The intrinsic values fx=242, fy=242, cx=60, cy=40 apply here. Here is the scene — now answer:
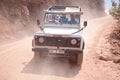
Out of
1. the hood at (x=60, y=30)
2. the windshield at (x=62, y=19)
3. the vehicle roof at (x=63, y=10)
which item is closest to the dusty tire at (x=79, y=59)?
the hood at (x=60, y=30)

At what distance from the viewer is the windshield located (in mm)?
11859

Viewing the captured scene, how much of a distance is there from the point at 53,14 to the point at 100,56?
3.25 metres

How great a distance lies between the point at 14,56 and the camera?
38.6ft

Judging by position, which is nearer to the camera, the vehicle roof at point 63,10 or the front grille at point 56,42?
the front grille at point 56,42

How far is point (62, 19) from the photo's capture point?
11938 mm

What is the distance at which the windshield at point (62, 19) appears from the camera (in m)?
11.9

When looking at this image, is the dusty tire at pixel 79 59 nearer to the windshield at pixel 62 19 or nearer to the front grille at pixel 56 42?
the front grille at pixel 56 42

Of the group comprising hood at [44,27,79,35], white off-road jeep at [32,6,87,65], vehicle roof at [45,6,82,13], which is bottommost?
white off-road jeep at [32,6,87,65]

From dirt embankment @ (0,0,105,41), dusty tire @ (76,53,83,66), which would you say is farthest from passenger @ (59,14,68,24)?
dirt embankment @ (0,0,105,41)

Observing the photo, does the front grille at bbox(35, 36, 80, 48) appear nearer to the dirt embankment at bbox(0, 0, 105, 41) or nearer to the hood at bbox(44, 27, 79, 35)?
the hood at bbox(44, 27, 79, 35)

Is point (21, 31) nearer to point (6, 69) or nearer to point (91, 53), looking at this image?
point (91, 53)

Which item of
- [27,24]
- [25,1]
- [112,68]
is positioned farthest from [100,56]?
[25,1]

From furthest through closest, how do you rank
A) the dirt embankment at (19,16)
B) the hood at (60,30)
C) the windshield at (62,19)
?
the dirt embankment at (19,16) < the windshield at (62,19) < the hood at (60,30)

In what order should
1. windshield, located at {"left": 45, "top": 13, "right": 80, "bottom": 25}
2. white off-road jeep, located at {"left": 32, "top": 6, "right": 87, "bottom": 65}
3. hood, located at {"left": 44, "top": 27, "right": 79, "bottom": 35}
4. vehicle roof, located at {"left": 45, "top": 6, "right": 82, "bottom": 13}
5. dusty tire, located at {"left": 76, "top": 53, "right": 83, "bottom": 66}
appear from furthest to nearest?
vehicle roof, located at {"left": 45, "top": 6, "right": 82, "bottom": 13} → windshield, located at {"left": 45, "top": 13, "right": 80, "bottom": 25} → hood, located at {"left": 44, "top": 27, "right": 79, "bottom": 35} → dusty tire, located at {"left": 76, "top": 53, "right": 83, "bottom": 66} → white off-road jeep, located at {"left": 32, "top": 6, "right": 87, "bottom": 65}
